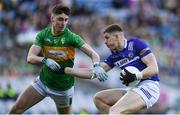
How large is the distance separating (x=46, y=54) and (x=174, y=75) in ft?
27.7

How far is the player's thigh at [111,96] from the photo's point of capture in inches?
477

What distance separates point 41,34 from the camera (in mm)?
12250

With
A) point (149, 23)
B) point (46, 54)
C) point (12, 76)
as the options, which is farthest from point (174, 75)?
point (46, 54)

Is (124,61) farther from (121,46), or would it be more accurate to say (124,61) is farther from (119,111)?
(119,111)

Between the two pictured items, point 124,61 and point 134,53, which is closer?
point 134,53

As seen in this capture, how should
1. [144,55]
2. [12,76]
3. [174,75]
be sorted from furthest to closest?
[174,75]
[12,76]
[144,55]

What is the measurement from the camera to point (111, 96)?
12.2 metres

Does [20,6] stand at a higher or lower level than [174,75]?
higher

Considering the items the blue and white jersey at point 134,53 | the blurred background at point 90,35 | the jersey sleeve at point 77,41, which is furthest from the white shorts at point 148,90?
the blurred background at point 90,35

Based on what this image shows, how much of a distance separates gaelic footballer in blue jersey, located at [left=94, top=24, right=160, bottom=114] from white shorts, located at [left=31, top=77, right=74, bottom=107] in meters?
0.94

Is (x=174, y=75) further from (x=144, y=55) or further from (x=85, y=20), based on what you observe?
(x=144, y=55)

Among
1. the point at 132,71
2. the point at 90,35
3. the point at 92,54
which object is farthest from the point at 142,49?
the point at 90,35

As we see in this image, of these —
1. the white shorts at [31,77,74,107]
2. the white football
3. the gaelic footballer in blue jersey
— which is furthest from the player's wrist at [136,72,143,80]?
the white shorts at [31,77,74,107]

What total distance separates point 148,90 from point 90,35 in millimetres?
8814
